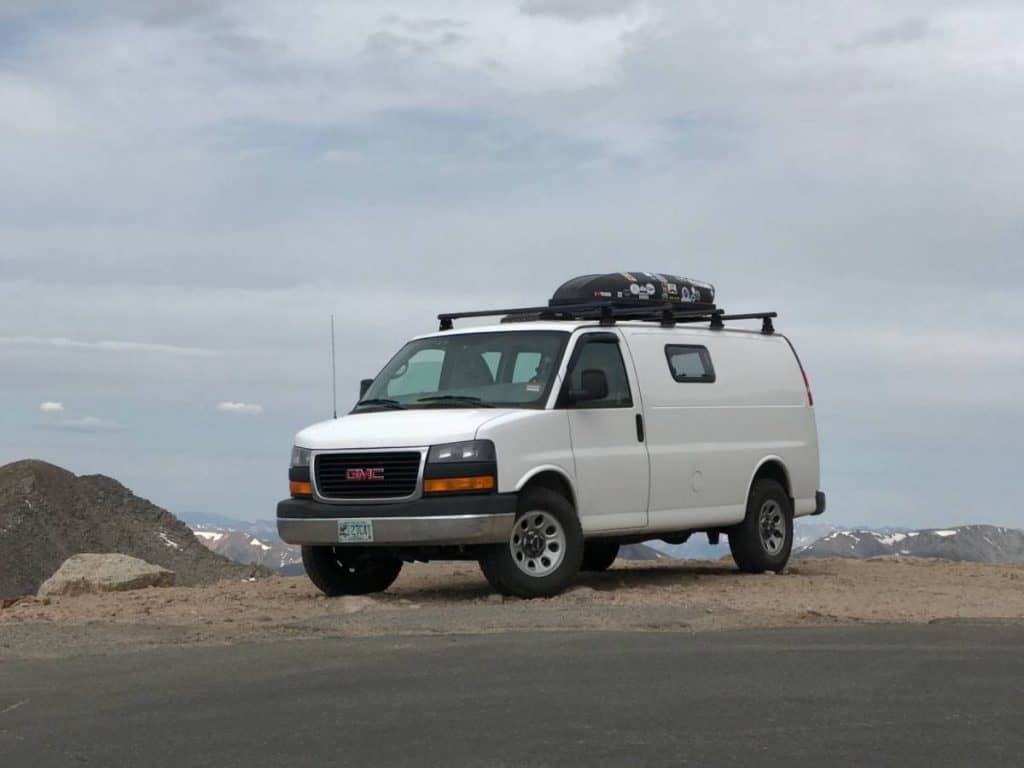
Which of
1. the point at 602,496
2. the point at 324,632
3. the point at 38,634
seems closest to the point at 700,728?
the point at 324,632

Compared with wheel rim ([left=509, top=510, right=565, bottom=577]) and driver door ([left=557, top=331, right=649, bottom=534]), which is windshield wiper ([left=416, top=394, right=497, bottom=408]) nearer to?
driver door ([left=557, top=331, right=649, bottom=534])

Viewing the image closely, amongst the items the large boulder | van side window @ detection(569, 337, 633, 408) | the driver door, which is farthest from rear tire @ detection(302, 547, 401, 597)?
the large boulder

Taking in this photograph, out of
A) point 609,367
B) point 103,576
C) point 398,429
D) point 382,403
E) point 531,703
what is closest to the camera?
point 531,703

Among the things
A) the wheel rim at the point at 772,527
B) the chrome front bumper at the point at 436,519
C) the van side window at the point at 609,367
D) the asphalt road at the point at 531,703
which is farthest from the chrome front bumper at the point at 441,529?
the wheel rim at the point at 772,527

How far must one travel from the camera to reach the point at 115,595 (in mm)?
16531

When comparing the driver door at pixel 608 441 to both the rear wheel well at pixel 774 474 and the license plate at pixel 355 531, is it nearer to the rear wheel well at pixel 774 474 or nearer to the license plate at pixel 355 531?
the license plate at pixel 355 531

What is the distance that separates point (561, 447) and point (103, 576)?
5.67 metres

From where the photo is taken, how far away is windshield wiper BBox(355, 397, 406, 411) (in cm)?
1512

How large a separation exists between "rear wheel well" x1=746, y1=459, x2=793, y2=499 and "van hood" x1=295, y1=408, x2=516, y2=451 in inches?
159

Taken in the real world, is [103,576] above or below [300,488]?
below

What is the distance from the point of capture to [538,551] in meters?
14.4

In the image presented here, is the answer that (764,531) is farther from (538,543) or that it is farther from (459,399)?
(459,399)

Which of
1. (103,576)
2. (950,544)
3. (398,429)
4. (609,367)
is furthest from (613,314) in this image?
(950,544)

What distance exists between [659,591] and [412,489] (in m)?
2.86
